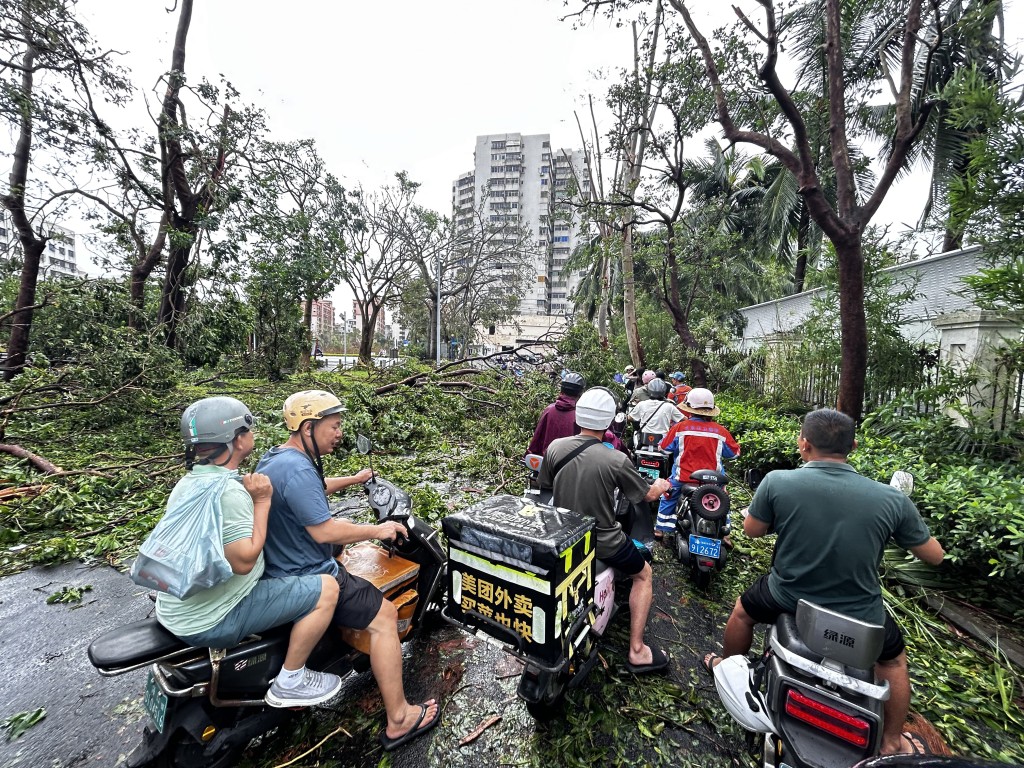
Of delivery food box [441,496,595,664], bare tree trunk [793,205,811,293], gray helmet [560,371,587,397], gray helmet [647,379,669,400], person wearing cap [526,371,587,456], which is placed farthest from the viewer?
bare tree trunk [793,205,811,293]

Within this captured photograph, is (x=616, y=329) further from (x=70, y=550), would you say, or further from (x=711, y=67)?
(x=70, y=550)

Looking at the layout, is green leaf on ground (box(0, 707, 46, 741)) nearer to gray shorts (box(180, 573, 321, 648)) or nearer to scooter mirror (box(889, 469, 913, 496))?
gray shorts (box(180, 573, 321, 648))

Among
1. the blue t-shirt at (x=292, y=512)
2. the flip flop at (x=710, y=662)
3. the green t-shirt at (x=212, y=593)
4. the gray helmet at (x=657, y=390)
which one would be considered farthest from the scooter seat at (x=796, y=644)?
the gray helmet at (x=657, y=390)

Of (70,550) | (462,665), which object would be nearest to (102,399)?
(70,550)

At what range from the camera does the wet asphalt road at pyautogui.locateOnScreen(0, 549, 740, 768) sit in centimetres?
215

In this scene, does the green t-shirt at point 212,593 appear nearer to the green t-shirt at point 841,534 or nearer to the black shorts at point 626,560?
the black shorts at point 626,560

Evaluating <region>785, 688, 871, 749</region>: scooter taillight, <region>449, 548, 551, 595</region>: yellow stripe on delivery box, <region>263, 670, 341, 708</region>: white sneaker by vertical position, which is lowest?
<region>263, 670, 341, 708</region>: white sneaker

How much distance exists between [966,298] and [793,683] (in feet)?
27.0

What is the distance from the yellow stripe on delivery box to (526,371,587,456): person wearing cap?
209cm

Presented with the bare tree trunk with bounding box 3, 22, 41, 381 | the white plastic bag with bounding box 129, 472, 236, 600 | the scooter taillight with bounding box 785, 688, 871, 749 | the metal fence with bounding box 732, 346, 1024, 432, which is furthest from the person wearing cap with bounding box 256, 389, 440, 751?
the bare tree trunk with bounding box 3, 22, 41, 381

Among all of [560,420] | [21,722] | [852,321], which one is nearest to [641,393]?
[852,321]

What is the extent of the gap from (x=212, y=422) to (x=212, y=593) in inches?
28.7

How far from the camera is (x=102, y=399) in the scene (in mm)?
6641

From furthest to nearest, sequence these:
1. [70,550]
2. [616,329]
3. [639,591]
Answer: [616,329] < [70,550] < [639,591]
